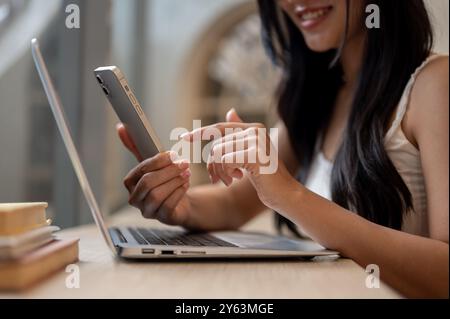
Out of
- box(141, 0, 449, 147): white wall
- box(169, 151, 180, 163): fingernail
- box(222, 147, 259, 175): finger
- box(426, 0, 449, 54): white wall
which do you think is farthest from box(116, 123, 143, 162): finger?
box(141, 0, 449, 147): white wall

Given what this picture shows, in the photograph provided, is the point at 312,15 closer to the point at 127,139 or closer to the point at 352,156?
the point at 352,156

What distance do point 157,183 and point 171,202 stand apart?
84 mm

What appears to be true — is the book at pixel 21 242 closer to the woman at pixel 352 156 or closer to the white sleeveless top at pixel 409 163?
the woman at pixel 352 156

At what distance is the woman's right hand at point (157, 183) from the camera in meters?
0.74

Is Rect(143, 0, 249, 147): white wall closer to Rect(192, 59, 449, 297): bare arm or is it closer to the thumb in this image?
the thumb

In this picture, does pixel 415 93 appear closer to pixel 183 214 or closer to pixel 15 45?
pixel 183 214

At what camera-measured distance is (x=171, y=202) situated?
0.84 m

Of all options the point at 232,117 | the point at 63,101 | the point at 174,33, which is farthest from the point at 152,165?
the point at 174,33

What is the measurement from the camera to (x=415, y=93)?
31.4 inches

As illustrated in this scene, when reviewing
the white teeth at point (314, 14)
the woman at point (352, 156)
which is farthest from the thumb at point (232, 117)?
the white teeth at point (314, 14)

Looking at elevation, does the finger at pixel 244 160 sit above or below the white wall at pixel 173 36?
below

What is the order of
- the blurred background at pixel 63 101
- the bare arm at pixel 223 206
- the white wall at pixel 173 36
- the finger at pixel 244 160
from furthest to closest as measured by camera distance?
1. the white wall at pixel 173 36
2. the blurred background at pixel 63 101
3. the bare arm at pixel 223 206
4. the finger at pixel 244 160

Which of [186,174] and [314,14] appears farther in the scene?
[314,14]

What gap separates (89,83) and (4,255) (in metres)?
0.95
